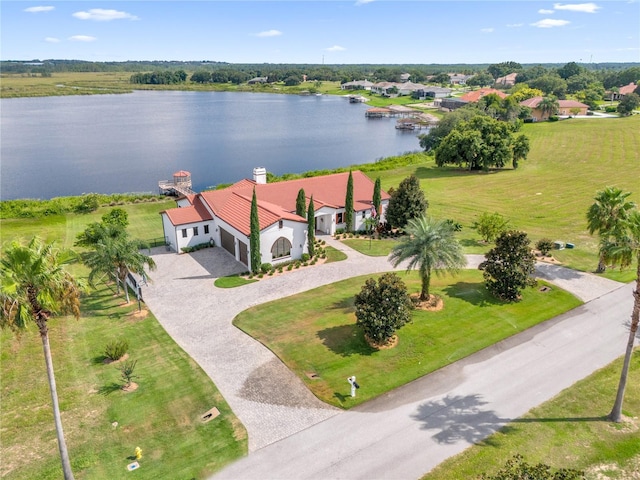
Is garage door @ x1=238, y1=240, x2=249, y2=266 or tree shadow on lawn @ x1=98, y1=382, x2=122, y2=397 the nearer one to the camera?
tree shadow on lawn @ x1=98, y1=382, x2=122, y2=397

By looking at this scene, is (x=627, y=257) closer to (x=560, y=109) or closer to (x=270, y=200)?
(x=270, y=200)

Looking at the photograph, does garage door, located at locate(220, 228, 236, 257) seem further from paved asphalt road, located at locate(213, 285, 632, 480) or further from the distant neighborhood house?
the distant neighborhood house

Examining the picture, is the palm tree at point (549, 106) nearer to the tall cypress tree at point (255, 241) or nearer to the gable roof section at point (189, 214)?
the gable roof section at point (189, 214)

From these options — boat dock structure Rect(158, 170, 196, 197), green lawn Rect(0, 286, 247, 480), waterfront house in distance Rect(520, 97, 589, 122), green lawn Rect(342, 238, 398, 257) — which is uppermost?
waterfront house in distance Rect(520, 97, 589, 122)

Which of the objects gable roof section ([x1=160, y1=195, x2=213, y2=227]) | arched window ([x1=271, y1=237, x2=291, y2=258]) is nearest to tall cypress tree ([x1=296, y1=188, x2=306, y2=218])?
arched window ([x1=271, y1=237, x2=291, y2=258])

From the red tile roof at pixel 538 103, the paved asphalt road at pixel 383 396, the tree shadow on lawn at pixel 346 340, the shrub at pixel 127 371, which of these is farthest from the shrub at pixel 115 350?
the red tile roof at pixel 538 103

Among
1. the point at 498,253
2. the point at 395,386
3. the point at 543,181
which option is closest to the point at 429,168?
the point at 543,181

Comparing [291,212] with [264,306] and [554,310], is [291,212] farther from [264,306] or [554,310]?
[554,310]
